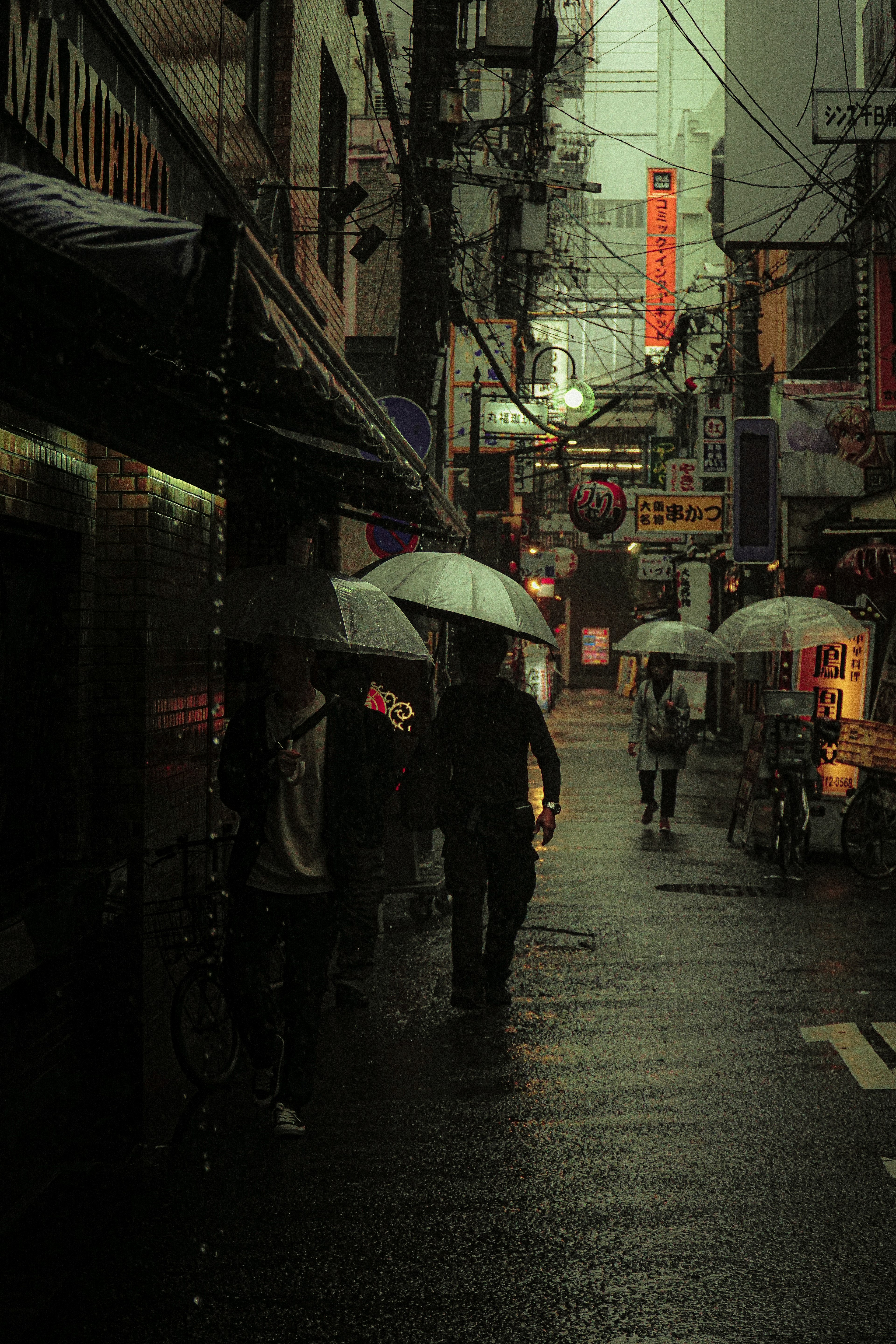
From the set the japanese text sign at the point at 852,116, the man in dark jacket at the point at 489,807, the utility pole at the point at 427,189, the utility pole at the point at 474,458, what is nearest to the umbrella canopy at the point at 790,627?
the utility pole at the point at 427,189

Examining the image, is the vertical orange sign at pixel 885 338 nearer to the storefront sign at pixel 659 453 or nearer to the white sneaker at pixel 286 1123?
the white sneaker at pixel 286 1123

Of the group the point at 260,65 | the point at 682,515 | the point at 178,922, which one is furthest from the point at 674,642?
the point at 682,515

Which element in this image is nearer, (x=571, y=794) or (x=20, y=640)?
(x=20, y=640)

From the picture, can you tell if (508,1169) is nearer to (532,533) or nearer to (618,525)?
(618,525)

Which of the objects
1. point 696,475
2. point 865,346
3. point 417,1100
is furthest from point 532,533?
point 417,1100

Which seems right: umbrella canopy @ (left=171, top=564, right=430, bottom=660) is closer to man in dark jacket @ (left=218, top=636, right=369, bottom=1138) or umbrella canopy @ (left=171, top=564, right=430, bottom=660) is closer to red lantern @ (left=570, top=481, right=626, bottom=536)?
man in dark jacket @ (left=218, top=636, right=369, bottom=1138)

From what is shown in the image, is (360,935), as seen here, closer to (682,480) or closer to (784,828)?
(784,828)

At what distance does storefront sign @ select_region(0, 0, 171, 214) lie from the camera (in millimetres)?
4832

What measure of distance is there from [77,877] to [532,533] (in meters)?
50.2

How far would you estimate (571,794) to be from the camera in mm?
19547

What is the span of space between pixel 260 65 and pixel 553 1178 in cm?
917

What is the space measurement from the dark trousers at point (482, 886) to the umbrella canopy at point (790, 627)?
22.4 feet

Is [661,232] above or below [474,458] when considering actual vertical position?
above

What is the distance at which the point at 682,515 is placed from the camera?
28.7 metres
